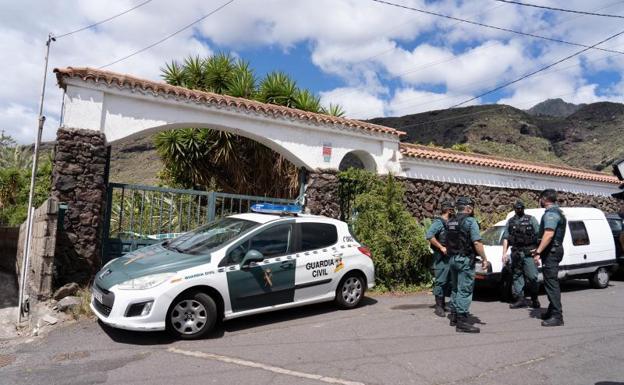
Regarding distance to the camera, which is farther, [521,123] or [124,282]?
[521,123]

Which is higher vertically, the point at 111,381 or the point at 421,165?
the point at 421,165

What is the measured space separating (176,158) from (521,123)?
34828 mm

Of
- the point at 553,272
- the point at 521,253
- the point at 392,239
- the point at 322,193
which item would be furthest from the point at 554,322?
the point at 322,193

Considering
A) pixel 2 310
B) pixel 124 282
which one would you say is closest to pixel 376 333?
pixel 124 282

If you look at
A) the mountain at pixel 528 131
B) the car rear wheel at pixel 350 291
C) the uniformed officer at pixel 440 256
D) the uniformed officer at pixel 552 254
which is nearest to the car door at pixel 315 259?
the car rear wheel at pixel 350 291

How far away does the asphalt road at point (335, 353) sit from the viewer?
445 centimetres

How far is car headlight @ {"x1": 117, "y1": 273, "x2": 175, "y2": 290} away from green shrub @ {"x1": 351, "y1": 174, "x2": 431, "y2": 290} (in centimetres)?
465

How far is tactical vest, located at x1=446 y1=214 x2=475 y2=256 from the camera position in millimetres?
6176

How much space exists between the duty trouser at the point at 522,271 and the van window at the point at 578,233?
2.15 metres

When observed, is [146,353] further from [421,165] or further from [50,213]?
[421,165]

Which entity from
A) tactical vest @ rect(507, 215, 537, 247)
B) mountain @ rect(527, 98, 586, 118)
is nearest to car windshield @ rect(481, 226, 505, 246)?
tactical vest @ rect(507, 215, 537, 247)

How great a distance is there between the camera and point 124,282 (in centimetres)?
542

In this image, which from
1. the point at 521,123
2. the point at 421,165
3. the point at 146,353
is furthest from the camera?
the point at 521,123

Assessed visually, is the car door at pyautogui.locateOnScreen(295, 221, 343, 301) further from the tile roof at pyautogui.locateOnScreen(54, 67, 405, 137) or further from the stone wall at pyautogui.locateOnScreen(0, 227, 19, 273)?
the stone wall at pyautogui.locateOnScreen(0, 227, 19, 273)
